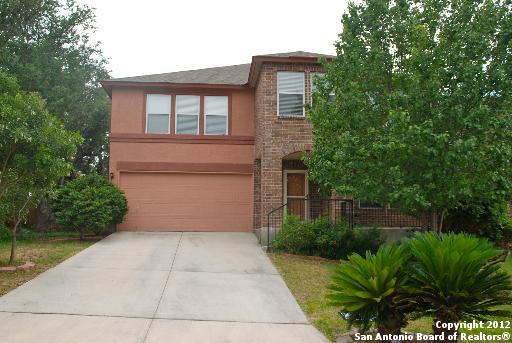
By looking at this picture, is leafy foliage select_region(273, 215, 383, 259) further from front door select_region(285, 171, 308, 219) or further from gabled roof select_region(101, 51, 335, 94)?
gabled roof select_region(101, 51, 335, 94)

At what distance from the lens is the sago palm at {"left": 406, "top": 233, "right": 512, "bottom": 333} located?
438cm

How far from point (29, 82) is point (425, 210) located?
15513 mm

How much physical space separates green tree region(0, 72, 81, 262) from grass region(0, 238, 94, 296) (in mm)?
1768

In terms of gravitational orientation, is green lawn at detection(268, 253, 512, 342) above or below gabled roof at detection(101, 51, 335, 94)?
below

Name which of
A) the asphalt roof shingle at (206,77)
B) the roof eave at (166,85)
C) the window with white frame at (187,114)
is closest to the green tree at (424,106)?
the asphalt roof shingle at (206,77)

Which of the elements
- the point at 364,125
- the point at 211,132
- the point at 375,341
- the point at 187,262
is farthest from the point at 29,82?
the point at 375,341

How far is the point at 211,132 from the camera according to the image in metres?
17.1

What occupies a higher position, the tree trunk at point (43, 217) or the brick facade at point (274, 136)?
the brick facade at point (274, 136)

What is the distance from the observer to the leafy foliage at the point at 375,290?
464 cm

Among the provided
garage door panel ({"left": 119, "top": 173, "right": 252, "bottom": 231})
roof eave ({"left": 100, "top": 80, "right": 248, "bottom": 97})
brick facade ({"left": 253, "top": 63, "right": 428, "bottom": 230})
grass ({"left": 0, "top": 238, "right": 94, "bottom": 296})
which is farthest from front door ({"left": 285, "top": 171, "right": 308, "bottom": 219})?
grass ({"left": 0, "top": 238, "right": 94, "bottom": 296})

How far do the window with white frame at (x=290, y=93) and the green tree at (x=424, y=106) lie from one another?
4177 mm

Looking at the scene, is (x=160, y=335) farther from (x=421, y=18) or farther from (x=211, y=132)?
(x=211, y=132)

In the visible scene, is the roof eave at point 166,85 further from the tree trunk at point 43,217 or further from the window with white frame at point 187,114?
the tree trunk at point 43,217

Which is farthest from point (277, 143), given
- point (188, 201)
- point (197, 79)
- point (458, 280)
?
point (458, 280)
